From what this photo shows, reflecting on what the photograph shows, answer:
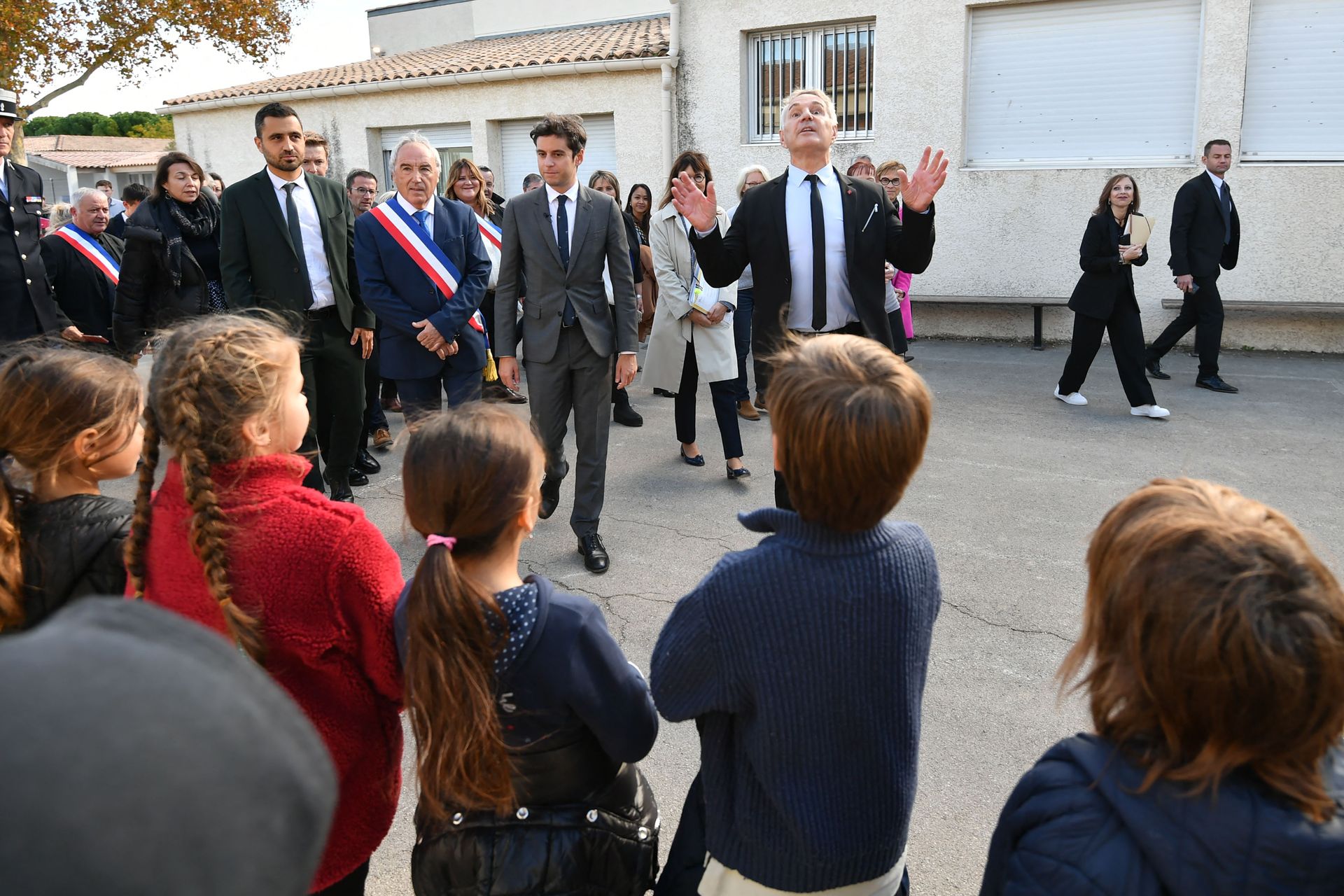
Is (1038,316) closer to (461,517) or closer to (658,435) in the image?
(658,435)

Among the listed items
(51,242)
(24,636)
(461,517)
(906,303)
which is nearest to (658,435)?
(906,303)

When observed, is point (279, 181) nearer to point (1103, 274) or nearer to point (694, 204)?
point (694, 204)

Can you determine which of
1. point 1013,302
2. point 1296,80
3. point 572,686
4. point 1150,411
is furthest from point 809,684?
point 1296,80

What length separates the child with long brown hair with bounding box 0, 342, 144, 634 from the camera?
6.66ft

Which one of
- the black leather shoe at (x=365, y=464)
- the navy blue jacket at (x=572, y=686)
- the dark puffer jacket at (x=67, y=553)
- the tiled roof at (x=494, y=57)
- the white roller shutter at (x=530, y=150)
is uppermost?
the tiled roof at (x=494, y=57)

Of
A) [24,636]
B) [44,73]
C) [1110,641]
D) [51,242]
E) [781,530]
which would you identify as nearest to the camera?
[24,636]

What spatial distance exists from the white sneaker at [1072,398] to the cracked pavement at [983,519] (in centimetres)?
10

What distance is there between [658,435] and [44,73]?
55.9 ft

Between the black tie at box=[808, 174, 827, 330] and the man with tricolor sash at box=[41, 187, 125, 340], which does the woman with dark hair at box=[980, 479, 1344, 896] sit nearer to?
the black tie at box=[808, 174, 827, 330]

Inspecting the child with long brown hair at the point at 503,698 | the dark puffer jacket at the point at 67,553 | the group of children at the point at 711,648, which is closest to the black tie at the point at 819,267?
the group of children at the point at 711,648

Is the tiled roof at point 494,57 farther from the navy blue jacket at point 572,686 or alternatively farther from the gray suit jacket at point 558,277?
the navy blue jacket at point 572,686

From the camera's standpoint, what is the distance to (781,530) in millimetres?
1674

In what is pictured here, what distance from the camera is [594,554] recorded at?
4691 mm

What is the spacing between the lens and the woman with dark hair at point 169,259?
5.59 meters
